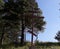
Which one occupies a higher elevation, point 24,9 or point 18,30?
point 24,9

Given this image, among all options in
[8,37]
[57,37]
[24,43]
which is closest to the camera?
[24,43]

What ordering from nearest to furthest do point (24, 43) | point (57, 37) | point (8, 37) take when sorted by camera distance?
1. point (24, 43)
2. point (8, 37)
3. point (57, 37)

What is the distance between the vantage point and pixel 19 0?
50.3m

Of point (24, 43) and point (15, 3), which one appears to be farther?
point (15, 3)

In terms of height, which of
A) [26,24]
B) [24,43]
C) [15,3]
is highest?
[15,3]

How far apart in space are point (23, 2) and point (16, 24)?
4.38m

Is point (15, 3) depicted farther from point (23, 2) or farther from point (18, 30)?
point (18, 30)

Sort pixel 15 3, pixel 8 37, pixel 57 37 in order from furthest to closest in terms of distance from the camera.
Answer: pixel 57 37, pixel 8 37, pixel 15 3

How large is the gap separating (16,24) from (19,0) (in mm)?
4711

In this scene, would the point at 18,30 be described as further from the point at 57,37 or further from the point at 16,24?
the point at 57,37

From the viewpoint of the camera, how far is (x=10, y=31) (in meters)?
50.6

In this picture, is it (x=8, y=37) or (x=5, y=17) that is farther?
(x=8, y=37)

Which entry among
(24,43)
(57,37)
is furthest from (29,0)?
(57,37)

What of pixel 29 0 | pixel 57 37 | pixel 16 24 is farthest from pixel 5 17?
pixel 57 37
